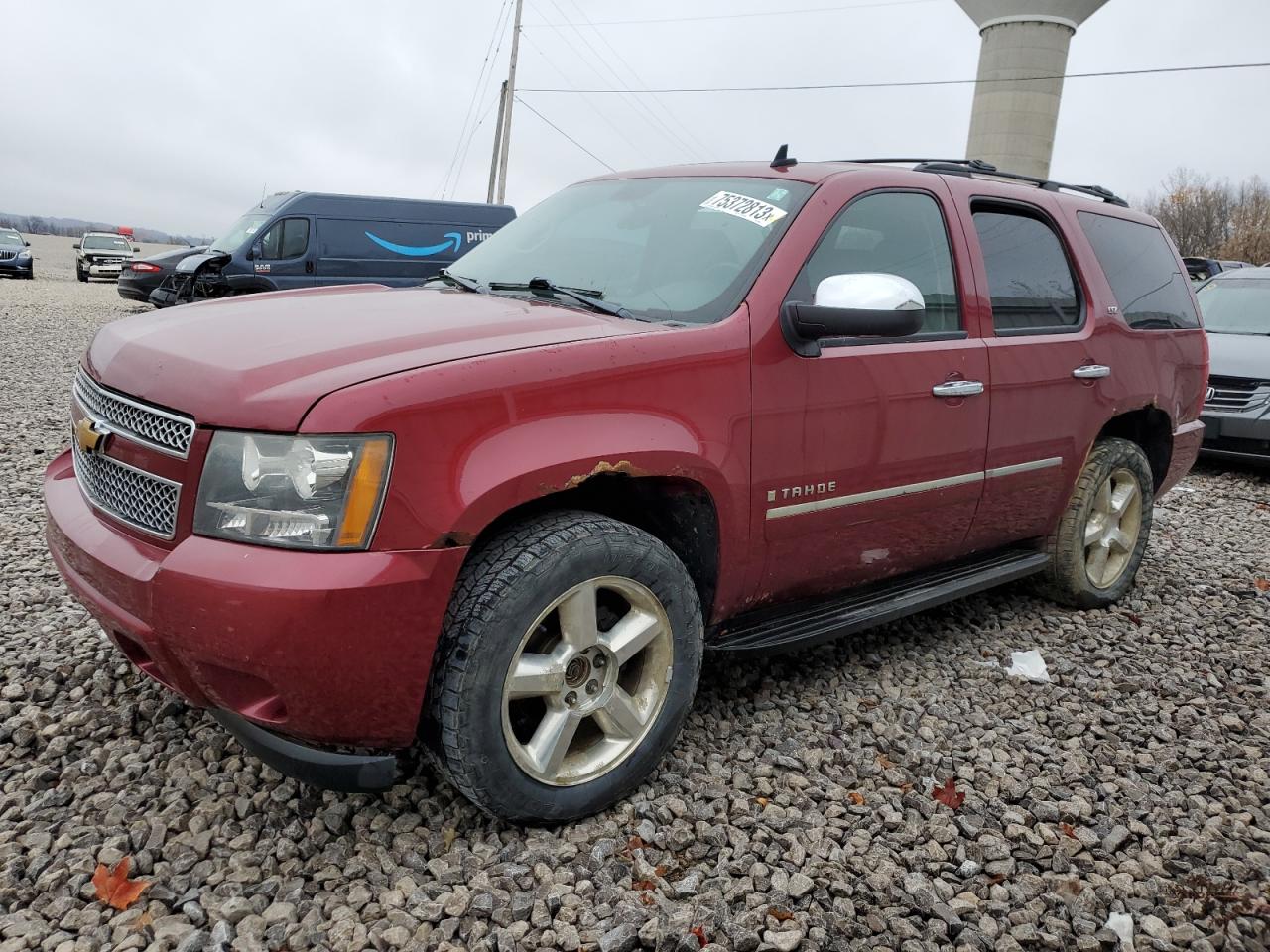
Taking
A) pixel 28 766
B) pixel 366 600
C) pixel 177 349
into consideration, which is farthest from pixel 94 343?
pixel 366 600

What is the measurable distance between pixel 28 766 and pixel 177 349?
1287 mm

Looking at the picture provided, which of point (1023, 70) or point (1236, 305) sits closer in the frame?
point (1236, 305)

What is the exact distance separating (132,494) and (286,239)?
14.1 m

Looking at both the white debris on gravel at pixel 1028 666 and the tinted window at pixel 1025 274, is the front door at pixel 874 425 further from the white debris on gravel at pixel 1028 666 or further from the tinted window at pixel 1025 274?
the white debris on gravel at pixel 1028 666

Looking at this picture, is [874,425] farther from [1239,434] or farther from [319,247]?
[319,247]

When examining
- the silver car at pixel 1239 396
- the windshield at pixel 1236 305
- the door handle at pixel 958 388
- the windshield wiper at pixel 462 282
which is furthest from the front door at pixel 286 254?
the door handle at pixel 958 388

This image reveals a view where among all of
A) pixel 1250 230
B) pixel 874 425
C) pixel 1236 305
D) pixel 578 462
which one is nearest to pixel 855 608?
Result: pixel 874 425

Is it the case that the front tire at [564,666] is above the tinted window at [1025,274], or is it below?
below

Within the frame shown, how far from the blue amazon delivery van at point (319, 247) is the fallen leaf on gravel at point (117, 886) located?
43.1 ft

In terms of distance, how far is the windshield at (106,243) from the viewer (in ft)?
92.1

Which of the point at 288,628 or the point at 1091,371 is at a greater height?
the point at 1091,371

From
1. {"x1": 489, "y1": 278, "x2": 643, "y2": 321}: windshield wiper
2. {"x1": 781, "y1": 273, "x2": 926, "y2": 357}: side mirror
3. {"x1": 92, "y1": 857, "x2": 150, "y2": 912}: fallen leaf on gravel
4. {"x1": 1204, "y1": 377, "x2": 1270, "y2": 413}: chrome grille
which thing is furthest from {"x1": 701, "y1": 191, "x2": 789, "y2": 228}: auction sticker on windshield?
{"x1": 1204, "y1": 377, "x2": 1270, "y2": 413}: chrome grille

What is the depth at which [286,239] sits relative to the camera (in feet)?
49.9

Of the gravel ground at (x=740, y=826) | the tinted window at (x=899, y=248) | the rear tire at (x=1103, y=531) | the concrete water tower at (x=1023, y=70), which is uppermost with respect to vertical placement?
the concrete water tower at (x=1023, y=70)
